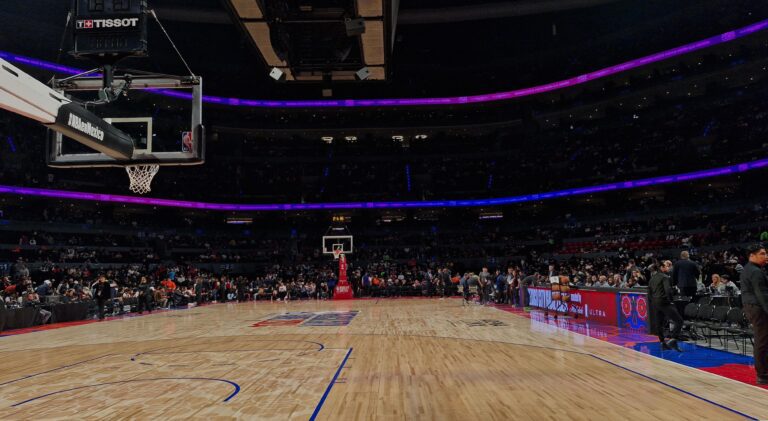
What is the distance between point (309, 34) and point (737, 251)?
21153 millimetres

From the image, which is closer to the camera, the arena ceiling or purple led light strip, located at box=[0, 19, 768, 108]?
purple led light strip, located at box=[0, 19, 768, 108]

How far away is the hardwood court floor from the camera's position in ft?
16.6

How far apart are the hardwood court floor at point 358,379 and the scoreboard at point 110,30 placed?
447 centimetres

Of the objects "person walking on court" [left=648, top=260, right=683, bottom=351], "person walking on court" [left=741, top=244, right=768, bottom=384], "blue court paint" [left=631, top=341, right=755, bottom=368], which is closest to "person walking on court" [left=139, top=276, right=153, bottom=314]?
"blue court paint" [left=631, top=341, right=755, bottom=368]

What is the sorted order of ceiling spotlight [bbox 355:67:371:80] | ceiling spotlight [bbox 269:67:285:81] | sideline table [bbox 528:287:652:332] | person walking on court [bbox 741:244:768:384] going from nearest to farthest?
person walking on court [bbox 741:244:768:384], ceiling spotlight [bbox 269:67:285:81], ceiling spotlight [bbox 355:67:371:80], sideline table [bbox 528:287:652:332]

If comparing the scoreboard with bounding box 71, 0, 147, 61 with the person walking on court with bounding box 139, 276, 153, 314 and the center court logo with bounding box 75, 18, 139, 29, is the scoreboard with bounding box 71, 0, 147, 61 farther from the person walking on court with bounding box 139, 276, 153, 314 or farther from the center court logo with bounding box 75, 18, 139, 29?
the person walking on court with bounding box 139, 276, 153, 314

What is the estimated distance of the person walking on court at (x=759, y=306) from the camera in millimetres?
5918

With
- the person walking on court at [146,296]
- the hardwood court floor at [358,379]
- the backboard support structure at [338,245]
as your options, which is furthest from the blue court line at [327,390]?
the backboard support structure at [338,245]

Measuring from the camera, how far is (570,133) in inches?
1423

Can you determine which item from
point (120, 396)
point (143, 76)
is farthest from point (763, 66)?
point (120, 396)

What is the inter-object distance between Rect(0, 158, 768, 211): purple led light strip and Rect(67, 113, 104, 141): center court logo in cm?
2567

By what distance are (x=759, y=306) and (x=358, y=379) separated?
192 inches

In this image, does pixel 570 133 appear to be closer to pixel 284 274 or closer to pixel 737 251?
pixel 737 251

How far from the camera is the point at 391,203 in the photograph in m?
36.4
